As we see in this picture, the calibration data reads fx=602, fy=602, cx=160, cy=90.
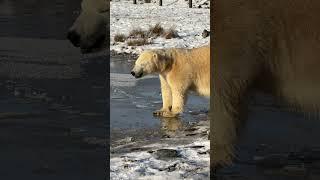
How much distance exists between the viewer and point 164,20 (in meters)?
13.5

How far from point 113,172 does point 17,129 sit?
1.05 m

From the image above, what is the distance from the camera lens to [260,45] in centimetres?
262

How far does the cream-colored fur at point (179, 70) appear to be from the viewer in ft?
16.8

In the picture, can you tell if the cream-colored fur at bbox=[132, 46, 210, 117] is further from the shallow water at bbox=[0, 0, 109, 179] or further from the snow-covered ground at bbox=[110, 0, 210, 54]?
the snow-covered ground at bbox=[110, 0, 210, 54]

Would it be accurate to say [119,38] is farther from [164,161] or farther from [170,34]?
[164,161]

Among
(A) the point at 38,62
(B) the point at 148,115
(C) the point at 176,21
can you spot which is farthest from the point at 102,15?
(C) the point at 176,21

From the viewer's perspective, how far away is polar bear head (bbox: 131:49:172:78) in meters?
5.20

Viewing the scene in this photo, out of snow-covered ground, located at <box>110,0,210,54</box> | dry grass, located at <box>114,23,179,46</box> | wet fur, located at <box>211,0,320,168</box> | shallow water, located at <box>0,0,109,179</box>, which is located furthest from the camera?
dry grass, located at <box>114,23,179,46</box>

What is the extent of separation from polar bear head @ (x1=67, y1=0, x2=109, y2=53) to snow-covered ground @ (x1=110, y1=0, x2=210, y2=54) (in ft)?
19.6

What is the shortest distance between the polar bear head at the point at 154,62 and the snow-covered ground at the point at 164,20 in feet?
13.0

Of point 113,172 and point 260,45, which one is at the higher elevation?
point 260,45

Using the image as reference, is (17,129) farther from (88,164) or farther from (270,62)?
(270,62)

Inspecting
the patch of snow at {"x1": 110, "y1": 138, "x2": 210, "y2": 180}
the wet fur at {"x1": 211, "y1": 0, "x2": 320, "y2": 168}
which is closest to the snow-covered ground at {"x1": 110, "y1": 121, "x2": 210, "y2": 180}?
the patch of snow at {"x1": 110, "y1": 138, "x2": 210, "y2": 180}

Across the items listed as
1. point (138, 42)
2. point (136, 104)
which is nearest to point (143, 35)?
point (138, 42)
